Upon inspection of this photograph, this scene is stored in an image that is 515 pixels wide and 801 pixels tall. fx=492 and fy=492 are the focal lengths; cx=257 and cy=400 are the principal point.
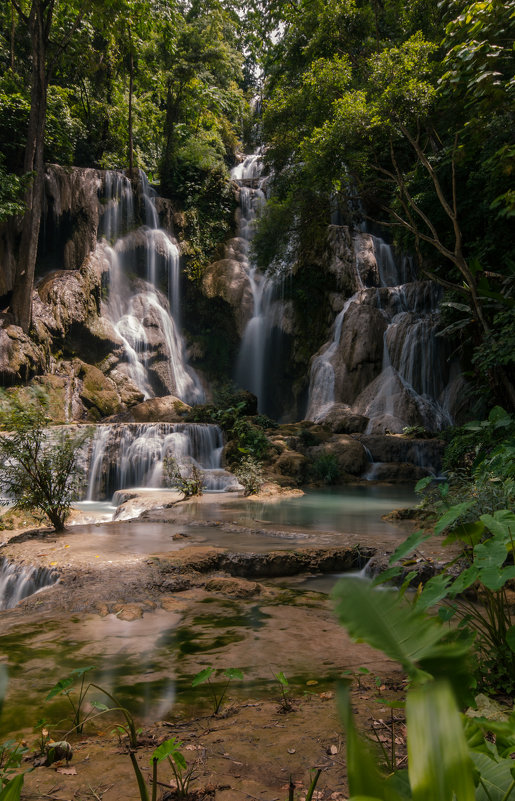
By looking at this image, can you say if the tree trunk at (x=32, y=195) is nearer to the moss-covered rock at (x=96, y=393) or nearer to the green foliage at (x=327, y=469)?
the moss-covered rock at (x=96, y=393)

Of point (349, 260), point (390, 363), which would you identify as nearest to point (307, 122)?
point (349, 260)

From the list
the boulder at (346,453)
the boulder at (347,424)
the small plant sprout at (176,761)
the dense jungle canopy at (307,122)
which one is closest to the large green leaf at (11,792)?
the small plant sprout at (176,761)

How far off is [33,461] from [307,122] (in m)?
14.0

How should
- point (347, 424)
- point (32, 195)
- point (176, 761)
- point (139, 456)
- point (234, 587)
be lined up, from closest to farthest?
point (176, 761) → point (234, 587) → point (139, 456) → point (347, 424) → point (32, 195)

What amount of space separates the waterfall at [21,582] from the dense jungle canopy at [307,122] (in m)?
5.33

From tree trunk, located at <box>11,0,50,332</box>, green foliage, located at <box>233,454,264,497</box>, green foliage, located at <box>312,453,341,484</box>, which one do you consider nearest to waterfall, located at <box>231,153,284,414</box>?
tree trunk, located at <box>11,0,50,332</box>

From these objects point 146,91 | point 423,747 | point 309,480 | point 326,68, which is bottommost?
point 309,480

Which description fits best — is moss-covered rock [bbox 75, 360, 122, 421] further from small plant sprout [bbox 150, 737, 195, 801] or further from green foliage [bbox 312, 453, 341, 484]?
small plant sprout [bbox 150, 737, 195, 801]

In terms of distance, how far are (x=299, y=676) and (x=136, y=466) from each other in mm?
11631

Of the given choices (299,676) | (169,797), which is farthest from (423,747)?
(299,676)

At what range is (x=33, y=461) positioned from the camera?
20.7 ft

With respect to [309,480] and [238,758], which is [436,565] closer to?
[238,758]

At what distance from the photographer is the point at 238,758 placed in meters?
1.76

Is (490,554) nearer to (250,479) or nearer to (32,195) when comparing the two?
(250,479)
